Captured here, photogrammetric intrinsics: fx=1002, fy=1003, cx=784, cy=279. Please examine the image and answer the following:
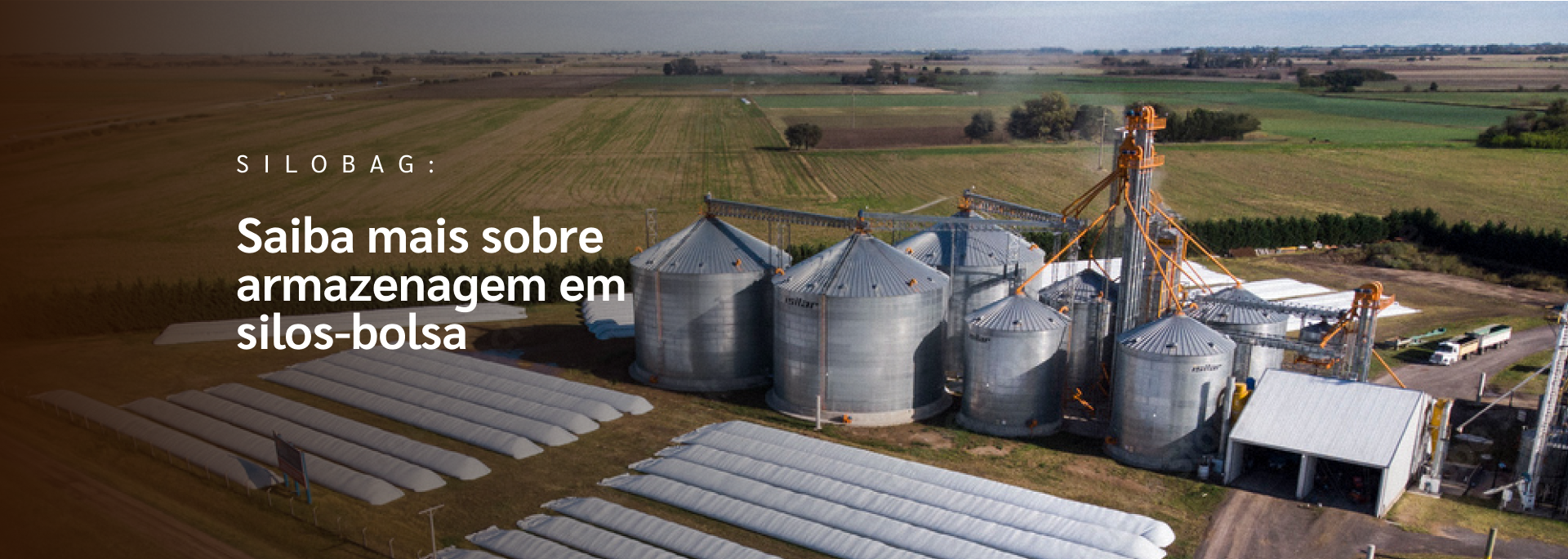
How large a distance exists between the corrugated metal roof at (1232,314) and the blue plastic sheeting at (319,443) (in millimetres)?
32569

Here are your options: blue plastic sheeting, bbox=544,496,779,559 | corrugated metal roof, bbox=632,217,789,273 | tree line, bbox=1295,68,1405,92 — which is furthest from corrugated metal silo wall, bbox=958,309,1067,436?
tree line, bbox=1295,68,1405,92

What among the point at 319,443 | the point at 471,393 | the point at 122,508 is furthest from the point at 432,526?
the point at 471,393

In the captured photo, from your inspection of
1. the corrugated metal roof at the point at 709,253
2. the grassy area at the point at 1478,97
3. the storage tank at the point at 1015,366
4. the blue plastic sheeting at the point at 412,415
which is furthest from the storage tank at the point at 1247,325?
the grassy area at the point at 1478,97

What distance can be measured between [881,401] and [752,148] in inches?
3301

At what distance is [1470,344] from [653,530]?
45.7 m

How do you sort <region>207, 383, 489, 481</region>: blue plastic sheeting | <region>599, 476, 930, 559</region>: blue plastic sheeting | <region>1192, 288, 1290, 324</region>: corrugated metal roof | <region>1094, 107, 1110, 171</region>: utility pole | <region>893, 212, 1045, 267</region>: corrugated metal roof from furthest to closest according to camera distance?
<region>1094, 107, 1110, 171</region>: utility pole, <region>893, 212, 1045, 267</region>: corrugated metal roof, <region>1192, 288, 1290, 324</region>: corrugated metal roof, <region>207, 383, 489, 481</region>: blue plastic sheeting, <region>599, 476, 930, 559</region>: blue plastic sheeting

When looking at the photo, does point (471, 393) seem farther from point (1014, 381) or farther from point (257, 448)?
point (1014, 381)

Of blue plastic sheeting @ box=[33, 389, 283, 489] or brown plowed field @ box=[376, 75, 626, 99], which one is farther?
brown plowed field @ box=[376, 75, 626, 99]

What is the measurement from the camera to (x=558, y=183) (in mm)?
103688

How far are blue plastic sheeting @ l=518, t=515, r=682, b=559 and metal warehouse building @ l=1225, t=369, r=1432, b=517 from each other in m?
22.2

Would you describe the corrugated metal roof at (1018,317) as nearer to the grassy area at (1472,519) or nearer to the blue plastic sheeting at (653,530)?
the grassy area at (1472,519)

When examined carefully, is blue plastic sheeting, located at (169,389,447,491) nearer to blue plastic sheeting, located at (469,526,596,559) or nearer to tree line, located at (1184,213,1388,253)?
blue plastic sheeting, located at (469,526,596,559)

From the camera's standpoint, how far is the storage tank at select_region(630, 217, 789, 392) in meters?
48.2

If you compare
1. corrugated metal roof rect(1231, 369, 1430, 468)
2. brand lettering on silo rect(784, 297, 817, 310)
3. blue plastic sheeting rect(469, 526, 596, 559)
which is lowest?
blue plastic sheeting rect(469, 526, 596, 559)
